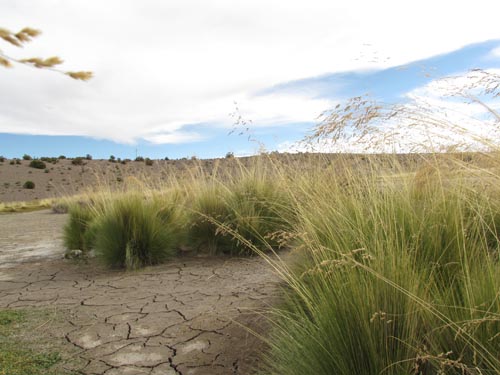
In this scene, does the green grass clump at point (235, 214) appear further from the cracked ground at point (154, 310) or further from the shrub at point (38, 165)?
the shrub at point (38, 165)

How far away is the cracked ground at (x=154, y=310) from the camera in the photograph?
2451 mm

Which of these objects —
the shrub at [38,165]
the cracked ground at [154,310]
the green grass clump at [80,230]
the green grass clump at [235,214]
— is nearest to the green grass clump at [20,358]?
the cracked ground at [154,310]

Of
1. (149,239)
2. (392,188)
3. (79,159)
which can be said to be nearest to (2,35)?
(392,188)

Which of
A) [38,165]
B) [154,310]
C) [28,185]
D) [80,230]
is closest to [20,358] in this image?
[154,310]

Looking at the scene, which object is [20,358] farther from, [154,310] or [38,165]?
[38,165]

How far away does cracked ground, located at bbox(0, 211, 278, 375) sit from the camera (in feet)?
8.04

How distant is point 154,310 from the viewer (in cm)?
338

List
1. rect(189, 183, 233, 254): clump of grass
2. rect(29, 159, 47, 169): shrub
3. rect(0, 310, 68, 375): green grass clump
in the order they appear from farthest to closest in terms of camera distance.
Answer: rect(29, 159, 47, 169): shrub
rect(189, 183, 233, 254): clump of grass
rect(0, 310, 68, 375): green grass clump

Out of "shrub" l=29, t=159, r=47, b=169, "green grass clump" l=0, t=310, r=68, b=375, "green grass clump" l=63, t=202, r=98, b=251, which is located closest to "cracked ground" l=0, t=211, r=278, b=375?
"green grass clump" l=0, t=310, r=68, b=375

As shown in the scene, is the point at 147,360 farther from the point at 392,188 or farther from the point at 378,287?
the point at 392,188

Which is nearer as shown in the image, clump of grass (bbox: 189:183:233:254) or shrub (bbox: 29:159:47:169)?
clump of grass (bbox: 189:183:233:254)

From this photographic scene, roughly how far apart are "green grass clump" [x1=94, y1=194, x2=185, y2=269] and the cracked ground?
0.22m

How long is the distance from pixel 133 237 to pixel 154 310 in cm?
192

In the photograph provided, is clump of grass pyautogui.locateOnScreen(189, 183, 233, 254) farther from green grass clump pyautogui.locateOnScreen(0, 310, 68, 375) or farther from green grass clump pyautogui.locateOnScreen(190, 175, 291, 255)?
green grass clump pyautogui.locateOnScreen(0, 310, 68, 375)
